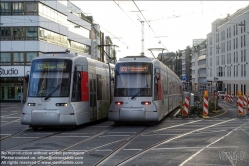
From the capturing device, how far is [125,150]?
12.3 metres

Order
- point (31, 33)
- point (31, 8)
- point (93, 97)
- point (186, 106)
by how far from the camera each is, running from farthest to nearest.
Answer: point (31, 33) < point (31, 8) < point (186, 106) < point (93, 97)

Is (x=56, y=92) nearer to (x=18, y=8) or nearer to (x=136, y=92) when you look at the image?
(x=136, y=92)

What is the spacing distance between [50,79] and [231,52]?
5473 cm

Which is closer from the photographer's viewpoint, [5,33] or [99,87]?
[99,87]

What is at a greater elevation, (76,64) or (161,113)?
(76,64)

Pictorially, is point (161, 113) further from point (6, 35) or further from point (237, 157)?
point (6, 35)

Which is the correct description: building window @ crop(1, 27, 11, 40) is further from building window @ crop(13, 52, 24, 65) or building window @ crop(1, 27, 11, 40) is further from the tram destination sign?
the tram destination sign

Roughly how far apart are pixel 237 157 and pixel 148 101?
8.89 metres

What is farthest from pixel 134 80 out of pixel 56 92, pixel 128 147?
pixel 128 147

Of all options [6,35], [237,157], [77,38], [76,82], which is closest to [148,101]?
[76,82]

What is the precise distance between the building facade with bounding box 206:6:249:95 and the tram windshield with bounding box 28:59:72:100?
34842 millimetres

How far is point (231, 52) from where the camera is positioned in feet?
225

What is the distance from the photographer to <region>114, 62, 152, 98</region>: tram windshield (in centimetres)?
1953

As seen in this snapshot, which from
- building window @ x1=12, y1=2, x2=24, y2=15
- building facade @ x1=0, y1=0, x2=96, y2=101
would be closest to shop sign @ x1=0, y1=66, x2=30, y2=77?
building facade @ x1=0, y1=0, x2=96, y2=101
